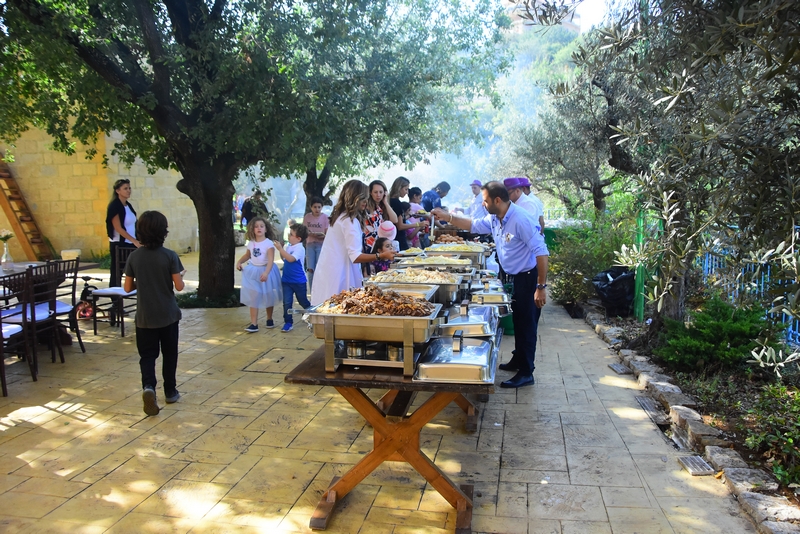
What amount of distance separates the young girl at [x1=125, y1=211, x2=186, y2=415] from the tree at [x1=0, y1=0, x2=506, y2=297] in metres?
3.16

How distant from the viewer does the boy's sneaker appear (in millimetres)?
4848

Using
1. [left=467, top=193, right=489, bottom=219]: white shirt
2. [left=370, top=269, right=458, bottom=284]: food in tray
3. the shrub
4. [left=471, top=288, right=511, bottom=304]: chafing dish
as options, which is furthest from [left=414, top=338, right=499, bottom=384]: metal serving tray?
the shrub

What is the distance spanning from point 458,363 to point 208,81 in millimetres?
6682

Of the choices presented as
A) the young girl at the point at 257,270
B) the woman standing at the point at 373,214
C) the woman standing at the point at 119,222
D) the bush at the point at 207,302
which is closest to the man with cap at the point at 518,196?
the woman standing at the point at 373,214

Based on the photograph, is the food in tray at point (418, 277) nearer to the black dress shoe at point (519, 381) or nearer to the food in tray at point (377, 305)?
the food in tray at point (377, 305)

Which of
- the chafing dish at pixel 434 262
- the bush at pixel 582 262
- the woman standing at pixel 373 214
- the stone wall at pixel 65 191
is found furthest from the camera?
the stone wall at pixel 65 191

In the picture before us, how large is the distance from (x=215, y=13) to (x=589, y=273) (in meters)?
6.58

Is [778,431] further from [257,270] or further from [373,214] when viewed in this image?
[257,270]

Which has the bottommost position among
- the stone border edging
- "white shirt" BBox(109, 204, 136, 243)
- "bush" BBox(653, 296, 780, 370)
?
the stone border edging

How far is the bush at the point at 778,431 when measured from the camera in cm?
363

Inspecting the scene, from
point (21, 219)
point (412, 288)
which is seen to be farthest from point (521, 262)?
point (21, 219)

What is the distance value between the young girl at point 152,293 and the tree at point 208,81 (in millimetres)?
3162

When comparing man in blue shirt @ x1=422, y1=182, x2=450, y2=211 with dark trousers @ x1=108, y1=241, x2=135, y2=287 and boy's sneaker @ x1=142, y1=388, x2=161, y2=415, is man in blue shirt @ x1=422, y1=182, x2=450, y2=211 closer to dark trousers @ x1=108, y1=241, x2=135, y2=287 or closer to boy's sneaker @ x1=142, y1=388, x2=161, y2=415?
dark trousers @ x1=108, y1=241, x2=135, y2=287

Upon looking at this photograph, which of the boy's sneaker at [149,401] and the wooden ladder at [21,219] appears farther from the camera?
the wooden ladder at [21,219]
